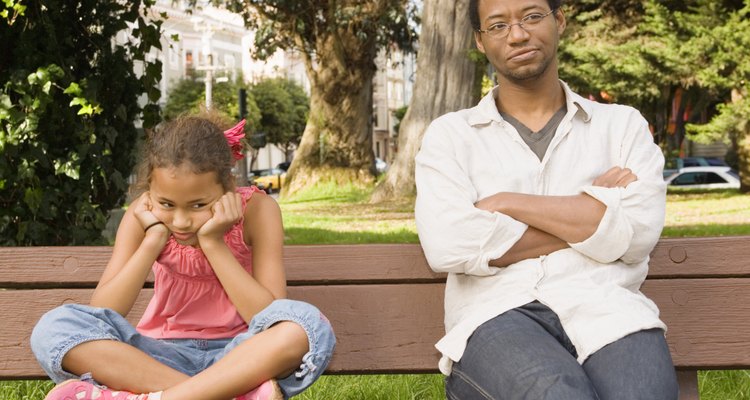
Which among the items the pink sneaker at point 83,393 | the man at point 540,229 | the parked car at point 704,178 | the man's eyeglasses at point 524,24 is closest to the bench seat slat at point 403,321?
the man at point 540,229

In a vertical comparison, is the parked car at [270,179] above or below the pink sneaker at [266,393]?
below

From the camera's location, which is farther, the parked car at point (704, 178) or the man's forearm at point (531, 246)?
the parked car at point (704, 178)

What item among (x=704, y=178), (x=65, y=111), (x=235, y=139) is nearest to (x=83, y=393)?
(x=235, y=139)

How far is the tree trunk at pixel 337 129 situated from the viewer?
2523 centimetres

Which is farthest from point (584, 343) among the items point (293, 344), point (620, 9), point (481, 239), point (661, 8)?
point (620, 9)

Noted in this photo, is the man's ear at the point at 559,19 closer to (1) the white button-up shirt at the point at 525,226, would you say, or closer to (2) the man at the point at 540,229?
A: (2) the man at the point at 540,229

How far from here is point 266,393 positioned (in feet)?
9.48

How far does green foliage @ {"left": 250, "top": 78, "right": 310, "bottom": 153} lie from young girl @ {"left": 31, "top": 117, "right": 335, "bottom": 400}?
161 feet

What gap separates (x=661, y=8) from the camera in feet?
70.3

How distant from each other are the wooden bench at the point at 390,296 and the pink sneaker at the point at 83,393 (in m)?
0.67

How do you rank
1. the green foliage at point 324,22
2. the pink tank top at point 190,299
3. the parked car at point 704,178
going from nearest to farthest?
1. the pink tank top at point 190,299
2. the green foliage at point 324,22
3. the parked car at point 704,178

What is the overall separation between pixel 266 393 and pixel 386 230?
933 centimetres

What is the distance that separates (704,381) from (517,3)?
2.06m

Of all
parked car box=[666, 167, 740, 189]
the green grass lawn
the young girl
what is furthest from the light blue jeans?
parked car box=[666, 167, 740, 189]
